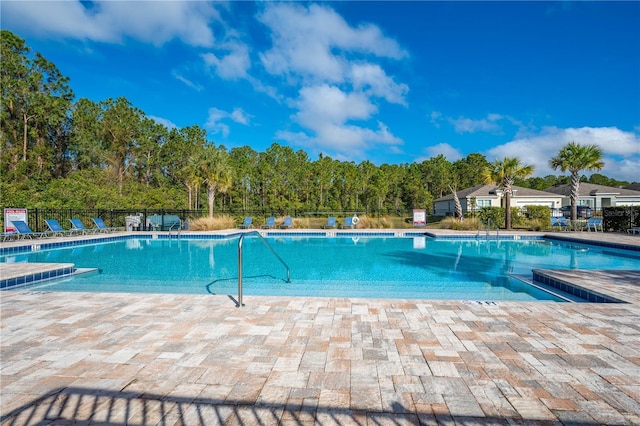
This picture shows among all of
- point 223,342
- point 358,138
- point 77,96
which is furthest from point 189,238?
point 358,138

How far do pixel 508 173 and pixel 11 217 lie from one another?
2065cm

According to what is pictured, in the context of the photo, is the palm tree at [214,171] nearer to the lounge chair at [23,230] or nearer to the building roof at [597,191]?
the lounge chair at [23,230]

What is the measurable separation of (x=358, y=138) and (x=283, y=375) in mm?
31660

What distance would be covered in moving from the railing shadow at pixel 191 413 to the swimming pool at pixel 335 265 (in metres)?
3.57

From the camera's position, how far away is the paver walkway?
6.43 feet

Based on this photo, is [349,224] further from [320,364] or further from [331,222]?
[320,364]

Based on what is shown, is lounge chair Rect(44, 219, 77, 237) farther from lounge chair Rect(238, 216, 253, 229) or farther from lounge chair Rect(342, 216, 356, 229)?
lounge chair Rect(342, 216, 356, 229)

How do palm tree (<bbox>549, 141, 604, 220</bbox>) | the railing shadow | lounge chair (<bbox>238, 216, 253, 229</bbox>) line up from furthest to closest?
lounge chair (<bbox>238, 216, 253, 229</bbox>) → palm tree (<bbox>549, 141, 604, 220</bbox>) → the railing shadow

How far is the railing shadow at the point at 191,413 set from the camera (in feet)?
6.13

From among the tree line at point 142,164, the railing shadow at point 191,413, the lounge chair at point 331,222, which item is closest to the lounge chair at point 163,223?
the tree line at point 142,164

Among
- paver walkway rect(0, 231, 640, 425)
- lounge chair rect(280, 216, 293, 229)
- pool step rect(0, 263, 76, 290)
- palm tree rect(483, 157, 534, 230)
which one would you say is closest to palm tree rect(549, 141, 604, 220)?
palm tree rect(483, 157, 534, 230)

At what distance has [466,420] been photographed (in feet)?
6.13

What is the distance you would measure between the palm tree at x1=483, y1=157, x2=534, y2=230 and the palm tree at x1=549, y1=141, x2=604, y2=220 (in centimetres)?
166

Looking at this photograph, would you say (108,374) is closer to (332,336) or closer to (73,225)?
(332,336)
